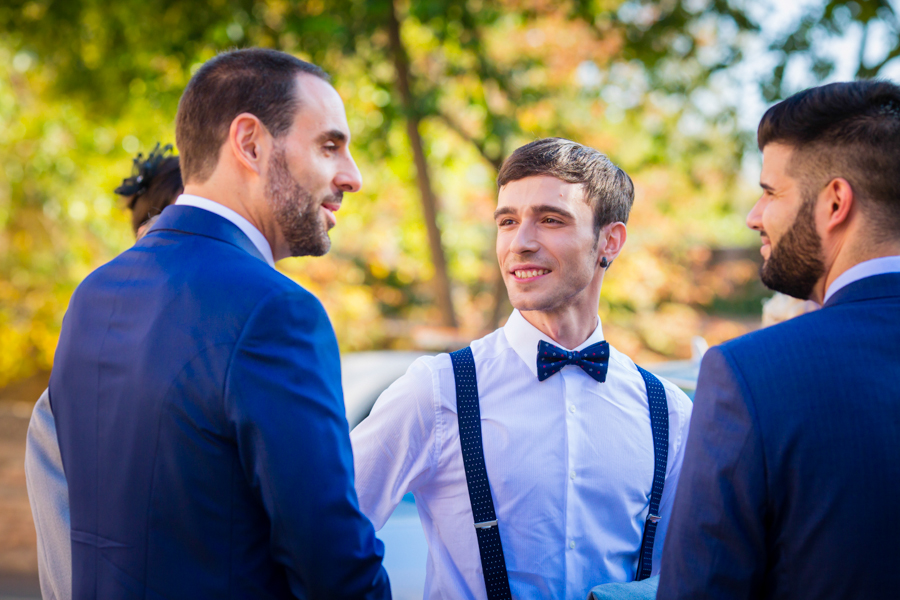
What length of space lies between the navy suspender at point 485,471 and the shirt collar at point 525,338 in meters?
0.14

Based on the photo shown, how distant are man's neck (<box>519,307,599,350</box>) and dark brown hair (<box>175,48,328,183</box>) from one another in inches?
35.5

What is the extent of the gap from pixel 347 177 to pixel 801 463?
113cm

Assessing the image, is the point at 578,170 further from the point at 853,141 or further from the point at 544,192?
the point at 853,141

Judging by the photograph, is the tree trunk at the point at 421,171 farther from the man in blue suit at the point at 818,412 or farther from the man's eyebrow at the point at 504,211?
the man in blue suit at the point at 818,412

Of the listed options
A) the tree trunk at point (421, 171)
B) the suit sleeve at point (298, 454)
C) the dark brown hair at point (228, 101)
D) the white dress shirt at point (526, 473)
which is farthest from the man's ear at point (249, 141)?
the tree trunk at point (421, 171)

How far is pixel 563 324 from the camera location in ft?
6.55

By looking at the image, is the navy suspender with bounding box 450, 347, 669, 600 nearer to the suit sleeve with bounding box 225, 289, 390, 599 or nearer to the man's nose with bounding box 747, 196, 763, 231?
the suit sleeve with bounding box 225, 289, 390, 599

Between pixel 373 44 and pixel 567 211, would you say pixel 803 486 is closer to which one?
pixel 567 211

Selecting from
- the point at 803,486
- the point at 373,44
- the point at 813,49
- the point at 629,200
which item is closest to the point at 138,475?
the point at 803,486

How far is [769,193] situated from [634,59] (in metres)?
5.85

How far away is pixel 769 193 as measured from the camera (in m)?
1.44

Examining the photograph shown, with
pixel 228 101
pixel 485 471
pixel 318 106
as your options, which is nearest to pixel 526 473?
pixel 485 471

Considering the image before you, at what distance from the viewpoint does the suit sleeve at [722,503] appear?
3.95ft

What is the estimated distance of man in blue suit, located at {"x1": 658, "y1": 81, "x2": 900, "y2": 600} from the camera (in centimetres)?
116
